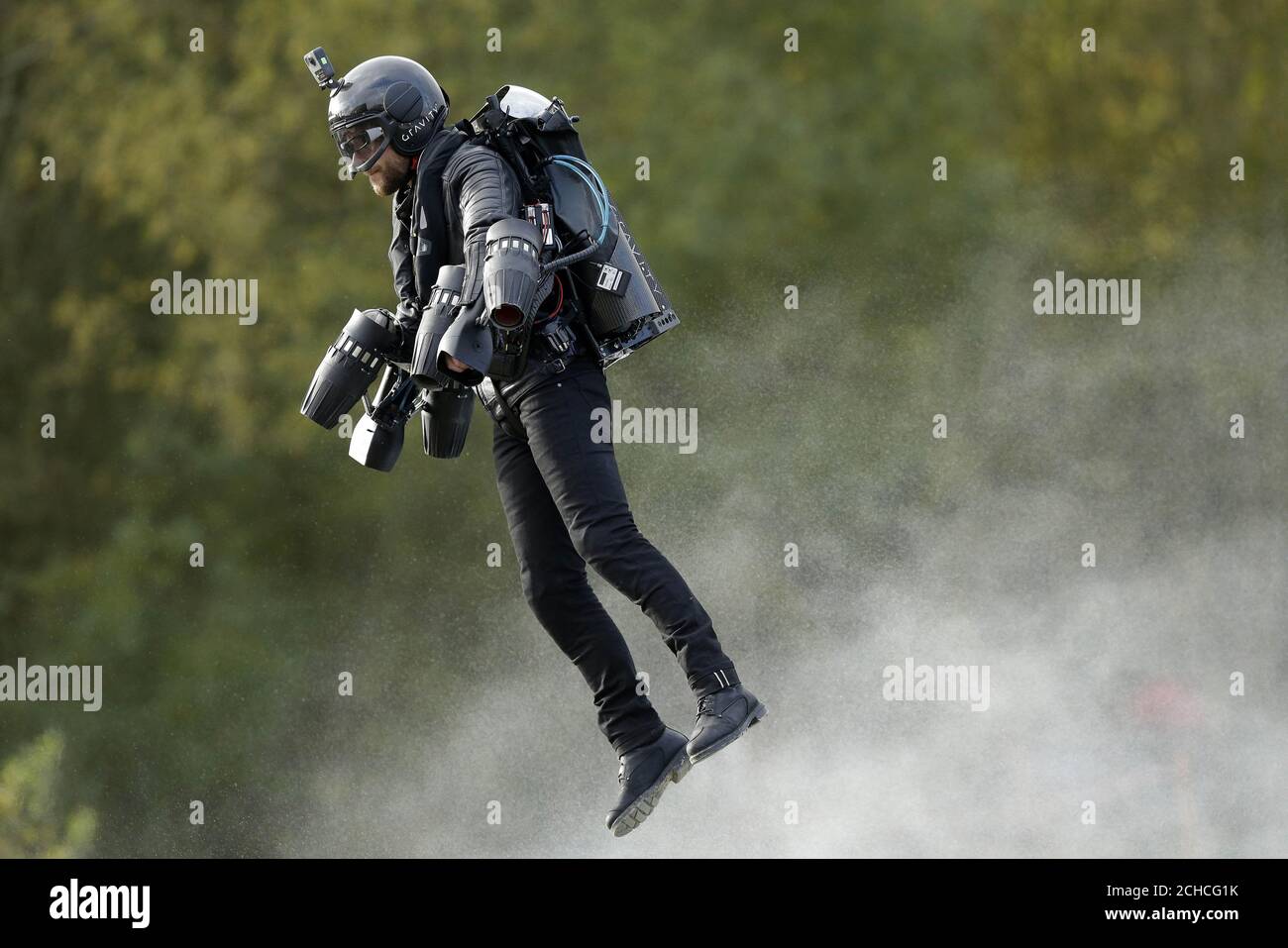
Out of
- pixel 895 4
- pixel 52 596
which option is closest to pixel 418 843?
pixel 52 596

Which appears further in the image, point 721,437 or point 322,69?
point 721,437

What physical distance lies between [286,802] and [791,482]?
4.09 meters

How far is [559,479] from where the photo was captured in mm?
5945

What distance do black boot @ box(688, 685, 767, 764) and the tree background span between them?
5.14 m

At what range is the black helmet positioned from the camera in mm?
6055
